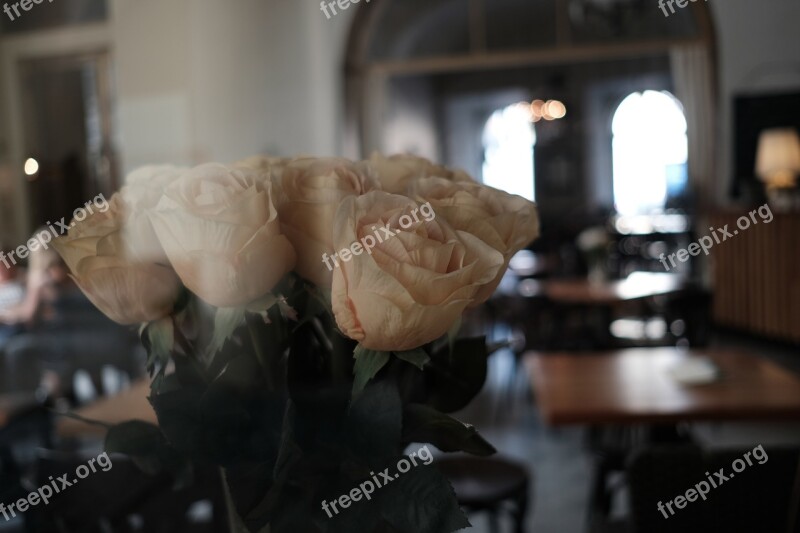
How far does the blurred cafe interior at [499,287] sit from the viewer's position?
861 millimetres

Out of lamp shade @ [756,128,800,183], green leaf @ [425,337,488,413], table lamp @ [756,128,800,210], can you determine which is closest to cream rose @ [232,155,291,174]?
green leaf @ [425,337,488,413]

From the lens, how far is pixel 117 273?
1.80ft

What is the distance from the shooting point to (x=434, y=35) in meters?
7.73

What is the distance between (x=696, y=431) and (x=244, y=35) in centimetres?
363

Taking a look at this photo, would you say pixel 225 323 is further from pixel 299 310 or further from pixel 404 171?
pixel 404 171

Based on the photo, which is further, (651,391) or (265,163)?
(651,391)

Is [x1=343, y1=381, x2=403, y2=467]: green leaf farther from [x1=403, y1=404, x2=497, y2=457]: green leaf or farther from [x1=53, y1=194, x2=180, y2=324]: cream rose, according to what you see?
[x1=53, y1=194, x2=180, y2=324]: cream rose

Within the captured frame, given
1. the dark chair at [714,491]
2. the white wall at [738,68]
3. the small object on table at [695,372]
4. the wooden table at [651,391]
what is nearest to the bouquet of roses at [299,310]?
the dark chair at [714,491]

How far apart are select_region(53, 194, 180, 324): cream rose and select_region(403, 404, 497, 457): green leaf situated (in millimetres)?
204

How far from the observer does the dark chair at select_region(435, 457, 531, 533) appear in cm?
172

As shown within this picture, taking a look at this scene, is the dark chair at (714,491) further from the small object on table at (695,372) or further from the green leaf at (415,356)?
the small object on table at (695,372)

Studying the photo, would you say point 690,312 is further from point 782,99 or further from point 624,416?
point 782,99

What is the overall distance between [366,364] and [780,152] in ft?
20.9

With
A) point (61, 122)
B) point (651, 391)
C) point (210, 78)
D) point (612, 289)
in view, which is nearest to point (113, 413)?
point (61, 122)
